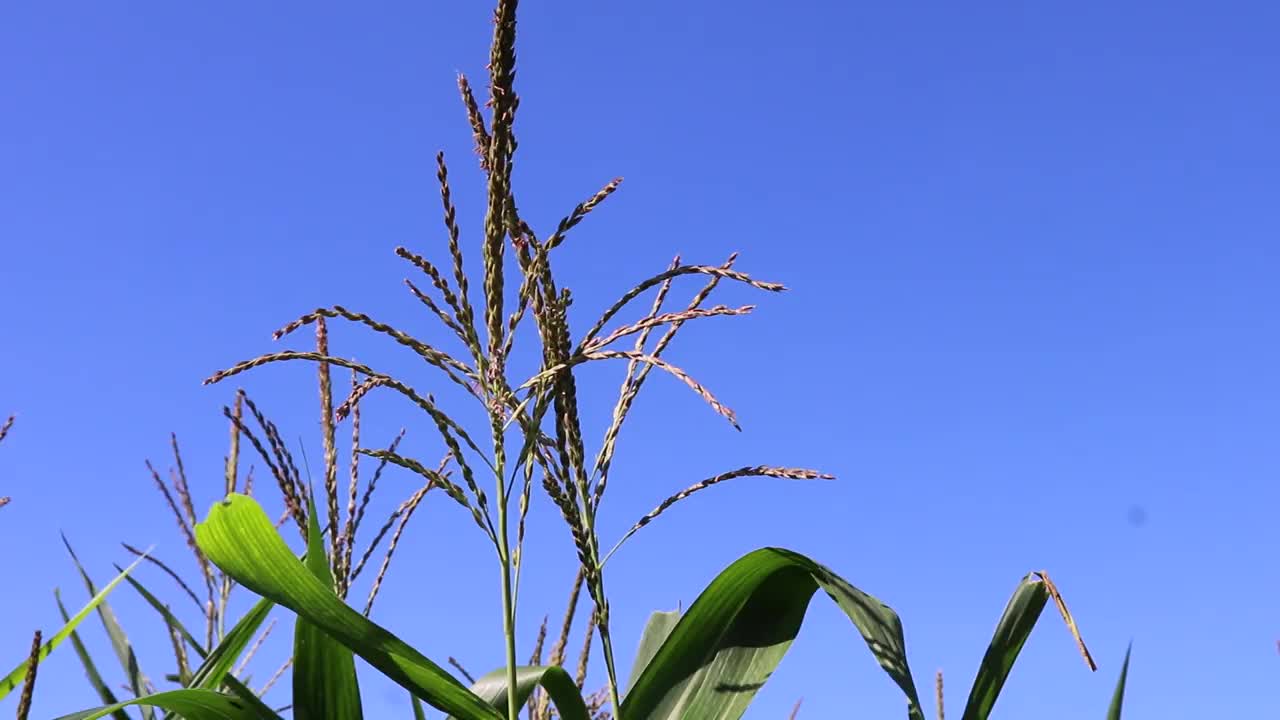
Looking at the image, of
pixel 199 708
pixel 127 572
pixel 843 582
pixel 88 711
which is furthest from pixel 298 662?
pixel 843 582

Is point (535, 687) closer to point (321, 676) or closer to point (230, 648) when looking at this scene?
point (321, 676)

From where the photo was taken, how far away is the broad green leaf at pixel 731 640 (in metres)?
1.65

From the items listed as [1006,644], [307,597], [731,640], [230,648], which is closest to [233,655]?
[230,648]

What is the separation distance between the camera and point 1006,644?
63.4 inches

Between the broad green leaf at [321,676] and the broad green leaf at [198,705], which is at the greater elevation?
the broad green leaf at [321,676]

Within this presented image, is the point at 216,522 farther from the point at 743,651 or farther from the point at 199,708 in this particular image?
the point at 743,651

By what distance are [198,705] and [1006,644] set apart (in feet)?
3.60

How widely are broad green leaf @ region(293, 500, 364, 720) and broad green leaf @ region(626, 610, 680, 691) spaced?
1.67 ft

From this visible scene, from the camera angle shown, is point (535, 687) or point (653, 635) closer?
point (535, 687)

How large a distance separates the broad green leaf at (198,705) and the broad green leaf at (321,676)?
7cm

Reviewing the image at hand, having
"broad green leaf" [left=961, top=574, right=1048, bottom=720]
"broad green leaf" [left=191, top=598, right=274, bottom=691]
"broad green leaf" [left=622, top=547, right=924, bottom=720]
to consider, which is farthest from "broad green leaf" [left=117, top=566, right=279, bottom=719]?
"broad green leaf" [left=961, top=574, right=1048, bottom=720]

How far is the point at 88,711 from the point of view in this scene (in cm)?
162

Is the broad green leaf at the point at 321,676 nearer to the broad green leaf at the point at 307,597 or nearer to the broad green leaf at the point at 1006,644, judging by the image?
the broad green leaf at the point at 307,597

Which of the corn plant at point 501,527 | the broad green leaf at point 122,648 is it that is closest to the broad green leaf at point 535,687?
the corn plant at point 501,527
